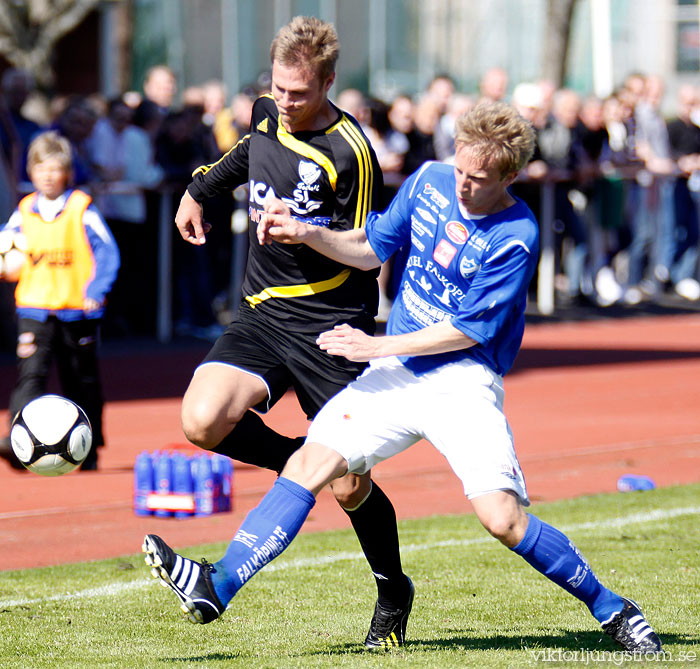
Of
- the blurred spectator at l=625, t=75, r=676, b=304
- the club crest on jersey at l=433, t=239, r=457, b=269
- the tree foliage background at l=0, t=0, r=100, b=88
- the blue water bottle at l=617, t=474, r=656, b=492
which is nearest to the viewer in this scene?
the club crest on jersey at l=433, t=239, r=457, b=269

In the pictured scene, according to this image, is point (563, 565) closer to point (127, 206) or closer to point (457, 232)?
point (457, 232)

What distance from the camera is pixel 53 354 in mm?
8484

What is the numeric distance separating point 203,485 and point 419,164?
826cm

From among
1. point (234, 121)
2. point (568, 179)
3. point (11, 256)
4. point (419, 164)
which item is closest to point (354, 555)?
point (11, 256)

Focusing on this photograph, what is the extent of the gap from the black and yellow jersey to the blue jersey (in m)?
0.49

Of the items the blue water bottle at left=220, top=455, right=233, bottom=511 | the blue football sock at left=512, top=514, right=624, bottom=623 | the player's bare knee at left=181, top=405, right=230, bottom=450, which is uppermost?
the player's bare knee at left=181, top=405, right=230, bottom=450

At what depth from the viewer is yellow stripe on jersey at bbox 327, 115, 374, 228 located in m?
5.49

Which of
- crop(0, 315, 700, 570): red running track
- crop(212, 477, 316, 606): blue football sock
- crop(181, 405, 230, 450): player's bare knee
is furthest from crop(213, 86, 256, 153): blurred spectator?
crop(212, 477, 316, 606): blue football sock

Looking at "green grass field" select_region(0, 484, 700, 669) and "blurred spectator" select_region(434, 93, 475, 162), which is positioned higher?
"blurred spectator" select_region(434, 93, 475, 162)

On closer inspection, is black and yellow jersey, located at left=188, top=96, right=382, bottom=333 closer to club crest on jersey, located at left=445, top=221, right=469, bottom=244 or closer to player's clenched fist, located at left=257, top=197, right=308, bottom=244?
player's clenched fist, located at left=257, top=197, right=308, bottom=244

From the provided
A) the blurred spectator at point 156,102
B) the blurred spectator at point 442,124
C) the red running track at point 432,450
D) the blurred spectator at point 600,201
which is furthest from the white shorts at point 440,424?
the blurred spectator at point 600,201

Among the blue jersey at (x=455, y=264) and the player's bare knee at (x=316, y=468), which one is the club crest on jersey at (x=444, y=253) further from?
the player's bare knee at (x=316, y=468)

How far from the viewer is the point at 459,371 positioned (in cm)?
477

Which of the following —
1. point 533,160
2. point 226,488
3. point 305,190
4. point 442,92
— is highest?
point 305,190
